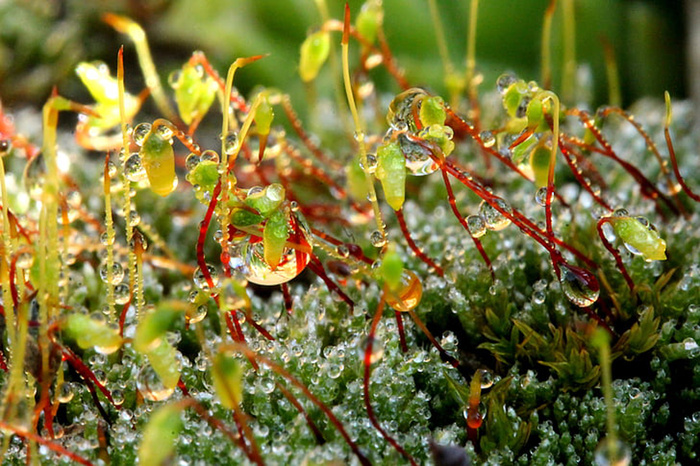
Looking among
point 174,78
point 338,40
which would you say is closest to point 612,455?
point 174,78

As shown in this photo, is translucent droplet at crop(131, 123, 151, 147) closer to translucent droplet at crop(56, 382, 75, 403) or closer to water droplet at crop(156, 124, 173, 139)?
water droplet at crop(156, 124, 173, 139)

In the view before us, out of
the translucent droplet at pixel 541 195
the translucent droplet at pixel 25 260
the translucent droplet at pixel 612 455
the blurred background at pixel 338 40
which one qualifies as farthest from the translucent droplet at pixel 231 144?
the blurred background at pixel 338 40

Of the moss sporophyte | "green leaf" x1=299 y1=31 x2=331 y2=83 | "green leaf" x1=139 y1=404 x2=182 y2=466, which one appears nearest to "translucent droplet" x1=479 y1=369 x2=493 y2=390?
the moss sporophyte

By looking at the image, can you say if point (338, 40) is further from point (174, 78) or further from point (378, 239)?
point (378, 239)

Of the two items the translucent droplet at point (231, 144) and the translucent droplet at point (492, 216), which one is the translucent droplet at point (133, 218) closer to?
the translucent droplet at point (231, 144)

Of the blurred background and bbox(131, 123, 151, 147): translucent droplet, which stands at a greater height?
the blurred background

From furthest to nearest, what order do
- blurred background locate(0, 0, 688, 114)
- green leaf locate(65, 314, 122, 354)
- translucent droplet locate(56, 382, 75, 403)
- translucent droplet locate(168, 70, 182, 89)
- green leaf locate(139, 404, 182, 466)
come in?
1. blurred background locate(0, 0, 688, 114)
2. translucent droplet locate(168, 70, 182, 89)
3. translucent droplet locate(56, 382, 75, 403)
4. green leaf locate(65, 314, 122, 354)
5. green leaf locate(139, 404, 182, 466)

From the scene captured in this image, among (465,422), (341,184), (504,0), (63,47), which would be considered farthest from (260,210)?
(63,47)
